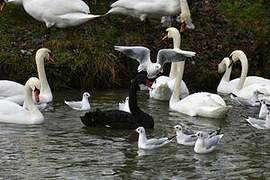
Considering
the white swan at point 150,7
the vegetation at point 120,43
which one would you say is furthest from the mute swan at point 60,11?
the white swan at point 150,7

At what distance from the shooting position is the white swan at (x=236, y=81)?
14594 millimetres

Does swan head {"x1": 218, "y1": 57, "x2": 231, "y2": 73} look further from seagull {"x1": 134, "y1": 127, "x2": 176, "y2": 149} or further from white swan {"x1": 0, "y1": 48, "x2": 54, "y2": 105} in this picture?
seagull {"x1": 134, "y1": 127, "x2": 176, "y2": 149}

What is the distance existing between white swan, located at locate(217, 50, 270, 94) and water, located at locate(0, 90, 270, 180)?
106 inches

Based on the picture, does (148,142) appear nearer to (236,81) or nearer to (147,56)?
(147,56)

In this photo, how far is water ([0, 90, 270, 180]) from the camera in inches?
331

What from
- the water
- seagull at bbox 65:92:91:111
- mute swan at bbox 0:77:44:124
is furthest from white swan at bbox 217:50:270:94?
mute swan at bbox 0:77:44:124

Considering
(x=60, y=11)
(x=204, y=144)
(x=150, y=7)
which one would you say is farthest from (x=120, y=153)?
(x=150, y=7)

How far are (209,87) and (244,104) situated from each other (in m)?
2.93

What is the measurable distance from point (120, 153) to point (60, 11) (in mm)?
6091

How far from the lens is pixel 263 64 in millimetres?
16438

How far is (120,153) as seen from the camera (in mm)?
9367

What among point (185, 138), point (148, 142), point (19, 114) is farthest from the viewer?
point (19, 114)

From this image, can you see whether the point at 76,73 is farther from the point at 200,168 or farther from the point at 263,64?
the point at 200,168

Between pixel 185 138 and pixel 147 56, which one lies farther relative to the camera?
pixel 147 56
